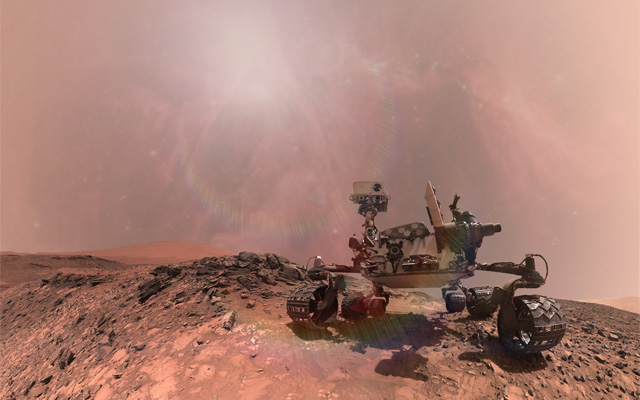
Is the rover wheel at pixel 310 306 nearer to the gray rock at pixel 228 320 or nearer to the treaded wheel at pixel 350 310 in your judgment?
the treaded wheel at pixel 350 310

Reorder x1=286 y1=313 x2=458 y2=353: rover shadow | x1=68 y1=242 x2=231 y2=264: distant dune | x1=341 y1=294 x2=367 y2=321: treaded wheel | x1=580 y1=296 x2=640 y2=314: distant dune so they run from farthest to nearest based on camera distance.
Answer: x1=68 y1=242 x2=231 y2=264: distant dune
x1=580 y1=296 x2=640 y2=314: distant dune
x1=341 y1=294 x2=367 y2=321: treaded wheel
x1=286 y1=313 x2=458 y2=353: rover shadow

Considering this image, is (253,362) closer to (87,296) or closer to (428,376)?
(428,376)

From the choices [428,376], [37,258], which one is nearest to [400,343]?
[428,376]

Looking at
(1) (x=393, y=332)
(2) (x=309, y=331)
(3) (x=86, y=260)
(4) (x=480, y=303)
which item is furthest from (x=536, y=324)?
(3) (x=86, y=260)

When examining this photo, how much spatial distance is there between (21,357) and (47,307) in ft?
10.5

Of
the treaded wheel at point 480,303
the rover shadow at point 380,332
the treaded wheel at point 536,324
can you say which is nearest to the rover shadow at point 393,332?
the rover shadow at point 380,332

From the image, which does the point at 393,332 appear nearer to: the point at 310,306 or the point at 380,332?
the point at 380,332

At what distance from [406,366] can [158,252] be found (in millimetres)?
28836

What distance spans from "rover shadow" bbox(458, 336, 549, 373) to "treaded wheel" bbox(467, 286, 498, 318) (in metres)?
2.53

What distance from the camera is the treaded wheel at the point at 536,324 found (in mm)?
5590

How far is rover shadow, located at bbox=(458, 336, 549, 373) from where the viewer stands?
589 centimetres

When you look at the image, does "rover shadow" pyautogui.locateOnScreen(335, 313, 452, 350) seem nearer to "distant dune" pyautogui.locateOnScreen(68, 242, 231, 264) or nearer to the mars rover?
the mars rover

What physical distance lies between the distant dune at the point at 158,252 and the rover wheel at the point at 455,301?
65.0 ft

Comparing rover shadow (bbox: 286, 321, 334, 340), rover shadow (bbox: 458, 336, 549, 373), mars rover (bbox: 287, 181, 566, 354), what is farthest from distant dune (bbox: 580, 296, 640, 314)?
rover shadow (bbox: 286, 321, 334, 340)
